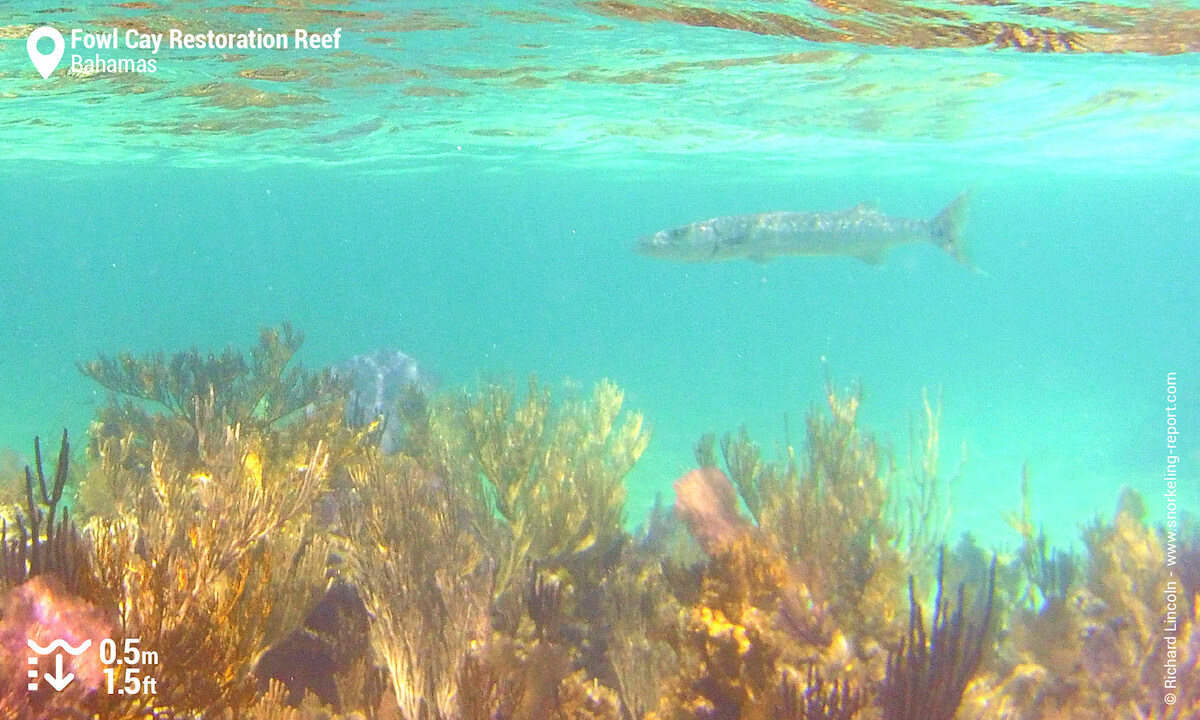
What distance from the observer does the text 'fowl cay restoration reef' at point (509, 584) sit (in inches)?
146

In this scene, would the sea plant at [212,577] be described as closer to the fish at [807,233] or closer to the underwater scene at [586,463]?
the underwater scene at [586,463]

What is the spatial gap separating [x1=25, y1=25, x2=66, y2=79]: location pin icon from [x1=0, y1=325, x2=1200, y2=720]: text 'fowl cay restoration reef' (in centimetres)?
667

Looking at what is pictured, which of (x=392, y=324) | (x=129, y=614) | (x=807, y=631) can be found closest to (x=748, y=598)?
(x=807, y=631)

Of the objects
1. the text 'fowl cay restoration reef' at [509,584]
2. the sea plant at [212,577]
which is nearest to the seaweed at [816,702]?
the text 'fowl cay restoration reef' at [509,584]

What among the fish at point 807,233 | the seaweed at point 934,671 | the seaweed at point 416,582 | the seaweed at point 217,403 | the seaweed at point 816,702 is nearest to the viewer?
the seaweed at point 816,702

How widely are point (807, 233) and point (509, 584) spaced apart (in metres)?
7.47

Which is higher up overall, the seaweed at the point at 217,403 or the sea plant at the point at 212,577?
the sea plant at the point at 212,577

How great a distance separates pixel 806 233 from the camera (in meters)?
11.5

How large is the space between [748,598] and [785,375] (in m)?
44.1

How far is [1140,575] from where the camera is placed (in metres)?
7.99

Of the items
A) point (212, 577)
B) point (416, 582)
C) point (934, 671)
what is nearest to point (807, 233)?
point (934, 671)

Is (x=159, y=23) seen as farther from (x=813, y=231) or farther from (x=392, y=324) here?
(x=392, y=324)

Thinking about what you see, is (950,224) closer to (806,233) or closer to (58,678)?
(806,233)

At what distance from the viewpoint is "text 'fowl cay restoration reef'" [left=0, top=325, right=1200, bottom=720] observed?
372cm
